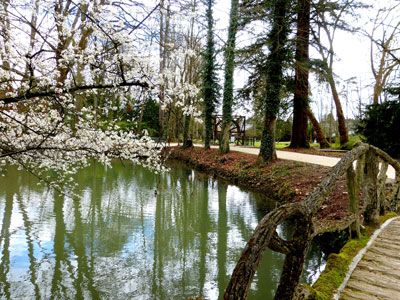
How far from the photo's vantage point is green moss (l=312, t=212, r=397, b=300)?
2.21 metres

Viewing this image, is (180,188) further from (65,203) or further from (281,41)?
(281,41)

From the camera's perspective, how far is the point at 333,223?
2613mm

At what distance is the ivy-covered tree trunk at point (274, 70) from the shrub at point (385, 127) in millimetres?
4405

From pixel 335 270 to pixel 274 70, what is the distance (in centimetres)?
941

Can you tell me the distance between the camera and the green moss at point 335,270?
221 cm

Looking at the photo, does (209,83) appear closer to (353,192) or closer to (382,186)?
(382,186)

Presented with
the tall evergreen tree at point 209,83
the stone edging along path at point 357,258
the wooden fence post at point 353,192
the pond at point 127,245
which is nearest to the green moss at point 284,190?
the pond at point 127,245

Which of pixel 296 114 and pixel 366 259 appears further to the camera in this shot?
pixel 296 114

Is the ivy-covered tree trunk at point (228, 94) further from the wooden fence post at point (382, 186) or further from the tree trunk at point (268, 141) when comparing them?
the wooden fence post at point (382, 186)

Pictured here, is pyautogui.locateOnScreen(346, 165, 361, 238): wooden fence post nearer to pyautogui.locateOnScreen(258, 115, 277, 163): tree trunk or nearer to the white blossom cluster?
the white blossom cluster

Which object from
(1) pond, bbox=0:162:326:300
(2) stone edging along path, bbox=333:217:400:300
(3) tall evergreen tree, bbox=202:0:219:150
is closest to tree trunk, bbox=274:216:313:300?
(2) stone edging along path, bbox=333:217:400:300

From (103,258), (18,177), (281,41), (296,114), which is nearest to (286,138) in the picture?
(296,114)

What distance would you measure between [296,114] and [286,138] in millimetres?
19472

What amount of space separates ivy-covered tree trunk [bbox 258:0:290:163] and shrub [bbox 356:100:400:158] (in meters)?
4.40
